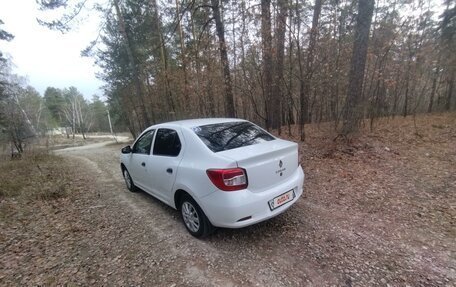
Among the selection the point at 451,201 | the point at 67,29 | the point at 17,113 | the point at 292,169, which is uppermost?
the point at 67,29

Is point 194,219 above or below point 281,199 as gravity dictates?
below

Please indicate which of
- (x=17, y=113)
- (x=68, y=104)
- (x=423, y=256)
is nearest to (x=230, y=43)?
(x=423, y=256)

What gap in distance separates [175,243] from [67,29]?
9813 mm

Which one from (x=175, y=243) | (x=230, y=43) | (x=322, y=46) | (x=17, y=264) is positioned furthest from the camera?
(x=230, y=43)

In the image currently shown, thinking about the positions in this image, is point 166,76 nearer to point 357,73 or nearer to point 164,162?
point 357,73

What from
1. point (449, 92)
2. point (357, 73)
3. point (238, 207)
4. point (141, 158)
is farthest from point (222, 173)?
point (449, 92)

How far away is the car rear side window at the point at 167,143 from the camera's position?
11.1 ft

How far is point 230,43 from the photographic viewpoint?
27.8 feet

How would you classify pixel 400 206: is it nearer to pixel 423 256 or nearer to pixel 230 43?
pixel 423 256

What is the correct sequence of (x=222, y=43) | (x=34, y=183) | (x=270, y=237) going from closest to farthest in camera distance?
(x=270, y=237) → (x=34, y=183) → (x=222, y=43)

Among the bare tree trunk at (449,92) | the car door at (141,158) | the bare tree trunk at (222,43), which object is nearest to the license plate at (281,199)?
the car door at (141,158)

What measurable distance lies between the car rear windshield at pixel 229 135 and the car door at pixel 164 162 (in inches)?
16.8

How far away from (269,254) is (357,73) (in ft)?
18.1

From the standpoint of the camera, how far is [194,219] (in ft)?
10.2
